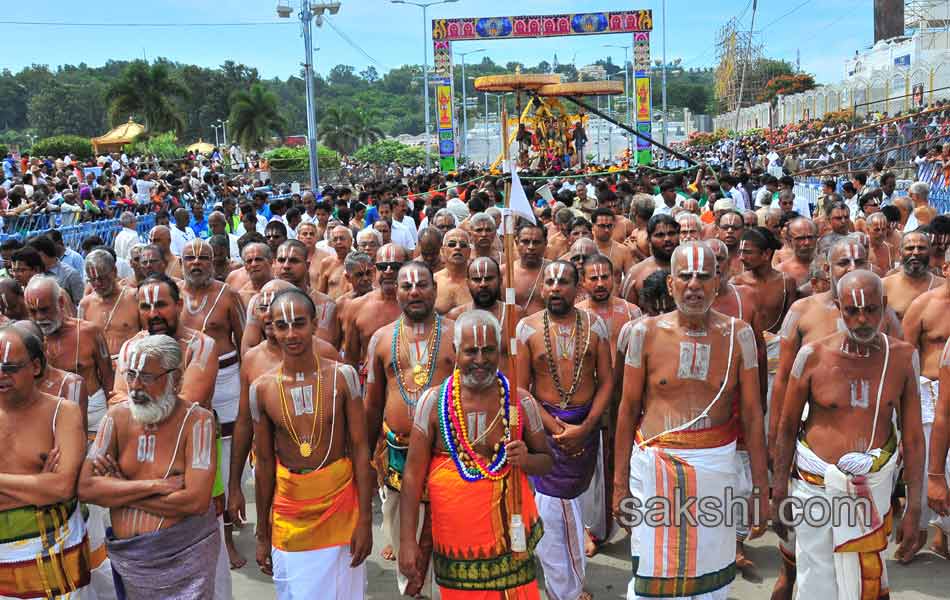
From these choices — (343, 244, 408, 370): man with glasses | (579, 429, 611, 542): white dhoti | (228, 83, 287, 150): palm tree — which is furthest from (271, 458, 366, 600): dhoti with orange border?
(228, 83, 287, 150): palm tree

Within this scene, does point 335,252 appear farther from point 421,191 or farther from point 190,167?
point 190,167

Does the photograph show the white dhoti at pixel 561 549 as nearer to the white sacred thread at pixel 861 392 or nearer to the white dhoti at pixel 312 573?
the white dhoti at pixel 312 573

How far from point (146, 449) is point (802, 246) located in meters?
5.35

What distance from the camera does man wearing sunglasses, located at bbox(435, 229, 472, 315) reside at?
7293 millimetres

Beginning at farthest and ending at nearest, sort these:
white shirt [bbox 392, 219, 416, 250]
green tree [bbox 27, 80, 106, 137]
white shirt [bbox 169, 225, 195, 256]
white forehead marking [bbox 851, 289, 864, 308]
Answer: green tree [bbox 27, 80, 106, 137] → white shirt [bbox 392, 219, 416, 250] → white shirt [bbox 169, 225, 195, 256] → white forehead marking [bbox 851, 289, 864, 308]

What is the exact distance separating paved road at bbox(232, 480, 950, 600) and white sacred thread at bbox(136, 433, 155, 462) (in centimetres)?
205

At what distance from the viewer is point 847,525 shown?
4.43 m

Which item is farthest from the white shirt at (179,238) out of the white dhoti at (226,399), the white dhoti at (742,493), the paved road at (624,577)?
the white dhoti at (742,493)

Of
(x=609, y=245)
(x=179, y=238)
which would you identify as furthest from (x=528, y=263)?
(x=179, y=238)

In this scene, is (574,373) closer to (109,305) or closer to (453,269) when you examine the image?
(453,269)

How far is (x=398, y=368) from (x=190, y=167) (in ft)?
97.9

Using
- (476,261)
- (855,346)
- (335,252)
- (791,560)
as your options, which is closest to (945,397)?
(855,346)

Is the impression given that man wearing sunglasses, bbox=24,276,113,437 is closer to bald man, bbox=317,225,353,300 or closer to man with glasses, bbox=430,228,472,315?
man with glasses, bbox=430,228,472,315

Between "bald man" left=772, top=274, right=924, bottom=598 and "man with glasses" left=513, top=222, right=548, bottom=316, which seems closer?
"bald man" left=772, top=274, right=924, bottom=598
